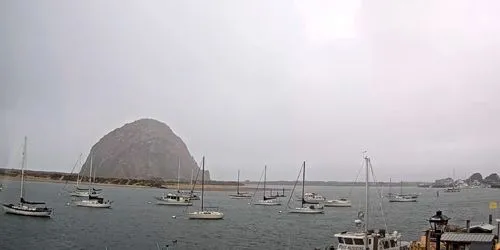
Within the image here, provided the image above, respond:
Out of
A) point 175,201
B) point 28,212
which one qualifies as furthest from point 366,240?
point 175,201

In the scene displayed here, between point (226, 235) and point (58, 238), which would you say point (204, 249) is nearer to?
point (226, 235)

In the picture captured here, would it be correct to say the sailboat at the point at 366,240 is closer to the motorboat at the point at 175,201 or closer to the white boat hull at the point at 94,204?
the white boat hull at the point at 94,204

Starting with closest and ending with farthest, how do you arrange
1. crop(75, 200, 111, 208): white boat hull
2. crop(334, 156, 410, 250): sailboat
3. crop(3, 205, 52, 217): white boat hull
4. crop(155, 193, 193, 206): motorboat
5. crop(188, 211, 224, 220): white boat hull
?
crop(334, 156, 410, 250): sailboat → crop(3, 205, 52, 217): white boat hull → crop(188, 211, 224, 220): white boat hull → crop(75, 200, 111, 208): white boat hull → crop(155, 193, 193, 206): motorboat

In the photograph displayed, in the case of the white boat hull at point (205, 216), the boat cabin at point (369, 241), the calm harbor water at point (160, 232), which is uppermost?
the boat cabin at point (369, 241)

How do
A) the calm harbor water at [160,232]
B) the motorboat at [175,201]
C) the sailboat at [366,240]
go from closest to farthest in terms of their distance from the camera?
the sailboat at [366,240], the calm harbor water at [160,232], the motorboat at [175,201]

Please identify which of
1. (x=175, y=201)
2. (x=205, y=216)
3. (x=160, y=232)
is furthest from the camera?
(x=175, y=201)

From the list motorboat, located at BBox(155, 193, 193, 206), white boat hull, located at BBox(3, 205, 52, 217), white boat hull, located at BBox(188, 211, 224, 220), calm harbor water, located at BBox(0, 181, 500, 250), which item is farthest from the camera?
motorboat, located at BBox(155, 193, 193, 206)

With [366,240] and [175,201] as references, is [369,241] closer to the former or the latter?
[366,240]

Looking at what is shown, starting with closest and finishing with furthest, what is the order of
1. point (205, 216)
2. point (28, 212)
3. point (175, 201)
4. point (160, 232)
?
point (160, 232)
point (28, 212)
point (205, 216)
point (175, 201)

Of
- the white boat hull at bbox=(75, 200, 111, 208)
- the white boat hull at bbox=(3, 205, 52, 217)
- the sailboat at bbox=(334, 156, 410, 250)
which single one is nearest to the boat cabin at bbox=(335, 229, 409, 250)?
the sailboat at bbox=(334, 156, 410, 250)

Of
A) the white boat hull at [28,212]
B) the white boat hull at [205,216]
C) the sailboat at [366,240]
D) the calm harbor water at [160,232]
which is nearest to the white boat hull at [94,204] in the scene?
the calm harbor water at [160,232]

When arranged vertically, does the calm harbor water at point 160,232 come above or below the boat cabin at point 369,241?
below

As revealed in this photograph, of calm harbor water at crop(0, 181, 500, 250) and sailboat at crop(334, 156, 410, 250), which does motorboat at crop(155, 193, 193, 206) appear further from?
sailboat at crop(334, 156, 410, 250)

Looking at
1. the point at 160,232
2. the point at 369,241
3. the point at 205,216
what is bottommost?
the point at 160,232
